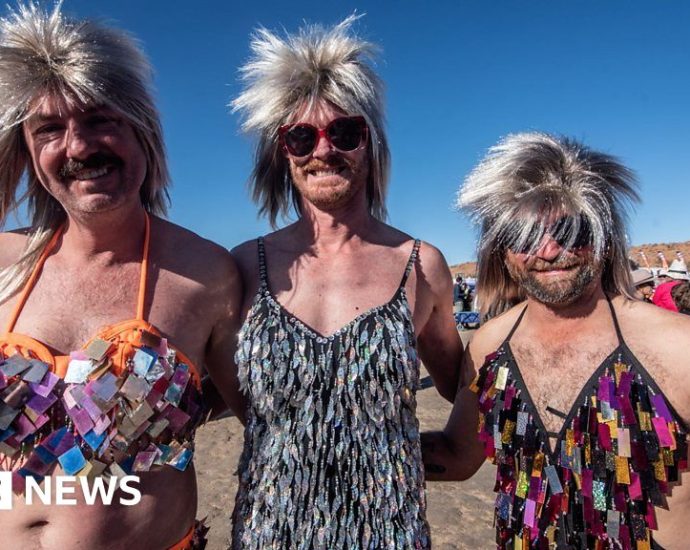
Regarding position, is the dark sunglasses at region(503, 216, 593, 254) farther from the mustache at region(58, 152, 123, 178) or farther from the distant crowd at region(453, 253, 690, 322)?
the mustache at region(58, 152, 123, 178)

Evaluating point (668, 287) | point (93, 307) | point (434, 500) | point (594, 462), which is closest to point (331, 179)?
point (93, 307)

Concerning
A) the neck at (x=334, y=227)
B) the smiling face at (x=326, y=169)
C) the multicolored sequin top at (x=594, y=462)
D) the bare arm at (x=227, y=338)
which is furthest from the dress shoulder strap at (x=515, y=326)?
the bare arm at (x=227, y=338)

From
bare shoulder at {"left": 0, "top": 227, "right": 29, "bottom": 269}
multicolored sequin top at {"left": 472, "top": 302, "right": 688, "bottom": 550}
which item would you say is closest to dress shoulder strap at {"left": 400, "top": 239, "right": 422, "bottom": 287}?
multicolored sequin top at {"left": 472, "top": 302, "right": 688, "bottom": 550}

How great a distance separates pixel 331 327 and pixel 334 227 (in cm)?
44

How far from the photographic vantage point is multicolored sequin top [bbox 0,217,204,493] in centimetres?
163

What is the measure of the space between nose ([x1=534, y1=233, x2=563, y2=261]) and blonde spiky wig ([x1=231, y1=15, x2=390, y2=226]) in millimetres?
743

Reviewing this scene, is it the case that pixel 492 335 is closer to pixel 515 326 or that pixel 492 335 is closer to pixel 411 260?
pixel 515 326

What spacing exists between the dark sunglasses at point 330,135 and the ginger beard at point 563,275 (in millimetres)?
733

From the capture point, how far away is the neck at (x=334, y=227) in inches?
85.7

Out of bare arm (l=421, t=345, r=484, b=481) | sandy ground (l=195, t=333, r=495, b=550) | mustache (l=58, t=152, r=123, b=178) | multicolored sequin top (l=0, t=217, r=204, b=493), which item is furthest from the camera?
sandy ground (l=195, t=333, r=495, b=550)

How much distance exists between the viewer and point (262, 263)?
2090 mm

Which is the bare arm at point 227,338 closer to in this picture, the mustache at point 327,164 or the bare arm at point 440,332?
the mustache at point 327,164

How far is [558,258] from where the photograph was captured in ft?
6.29

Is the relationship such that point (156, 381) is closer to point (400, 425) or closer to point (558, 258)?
point (400, 425)
